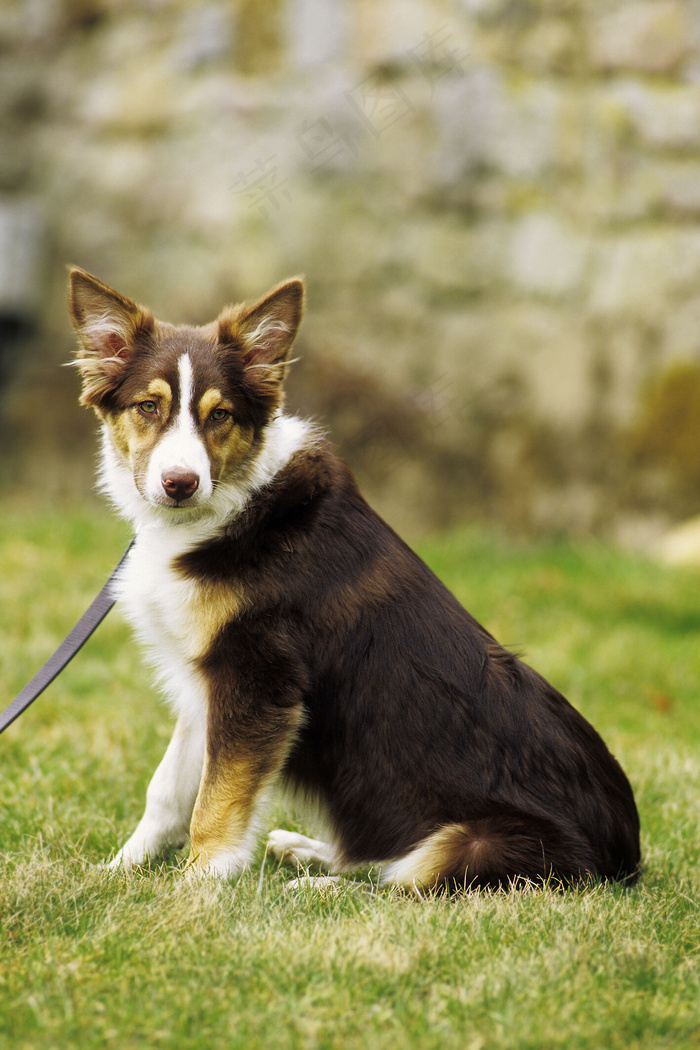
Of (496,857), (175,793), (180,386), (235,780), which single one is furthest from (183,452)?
(496,857)

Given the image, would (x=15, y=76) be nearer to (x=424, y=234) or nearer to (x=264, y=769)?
(x=424, y=234)

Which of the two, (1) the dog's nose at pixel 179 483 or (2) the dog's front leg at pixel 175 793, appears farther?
(2) the dog's front leg at pixel 175 793

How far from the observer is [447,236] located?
8.72m

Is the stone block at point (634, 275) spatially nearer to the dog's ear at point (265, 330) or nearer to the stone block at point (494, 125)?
the stone block at point (494, 125)

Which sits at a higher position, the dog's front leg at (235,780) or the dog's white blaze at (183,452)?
the dog's white blaze at (183,452)

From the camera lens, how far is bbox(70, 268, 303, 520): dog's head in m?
3.16

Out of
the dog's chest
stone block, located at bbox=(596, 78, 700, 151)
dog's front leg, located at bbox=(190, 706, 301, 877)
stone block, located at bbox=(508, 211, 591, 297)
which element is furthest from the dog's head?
stone block, located at bbox=(596, 78, 700, 151)

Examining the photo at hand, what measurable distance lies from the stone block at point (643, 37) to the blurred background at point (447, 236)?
19 mm

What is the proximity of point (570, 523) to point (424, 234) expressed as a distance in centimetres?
274

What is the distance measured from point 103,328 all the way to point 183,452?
57 centimetres

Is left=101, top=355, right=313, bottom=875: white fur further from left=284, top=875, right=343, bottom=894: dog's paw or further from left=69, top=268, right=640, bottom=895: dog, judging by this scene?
left=284, top=875, right=343, bottom=894: dog's paw

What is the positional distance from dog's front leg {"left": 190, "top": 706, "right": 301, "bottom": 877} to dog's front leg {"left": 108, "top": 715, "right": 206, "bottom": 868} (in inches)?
11.2

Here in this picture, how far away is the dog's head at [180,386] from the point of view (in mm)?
3160

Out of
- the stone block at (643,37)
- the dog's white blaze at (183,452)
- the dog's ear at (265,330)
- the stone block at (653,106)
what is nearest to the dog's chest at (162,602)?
the dog's white blaze at (183,452)
